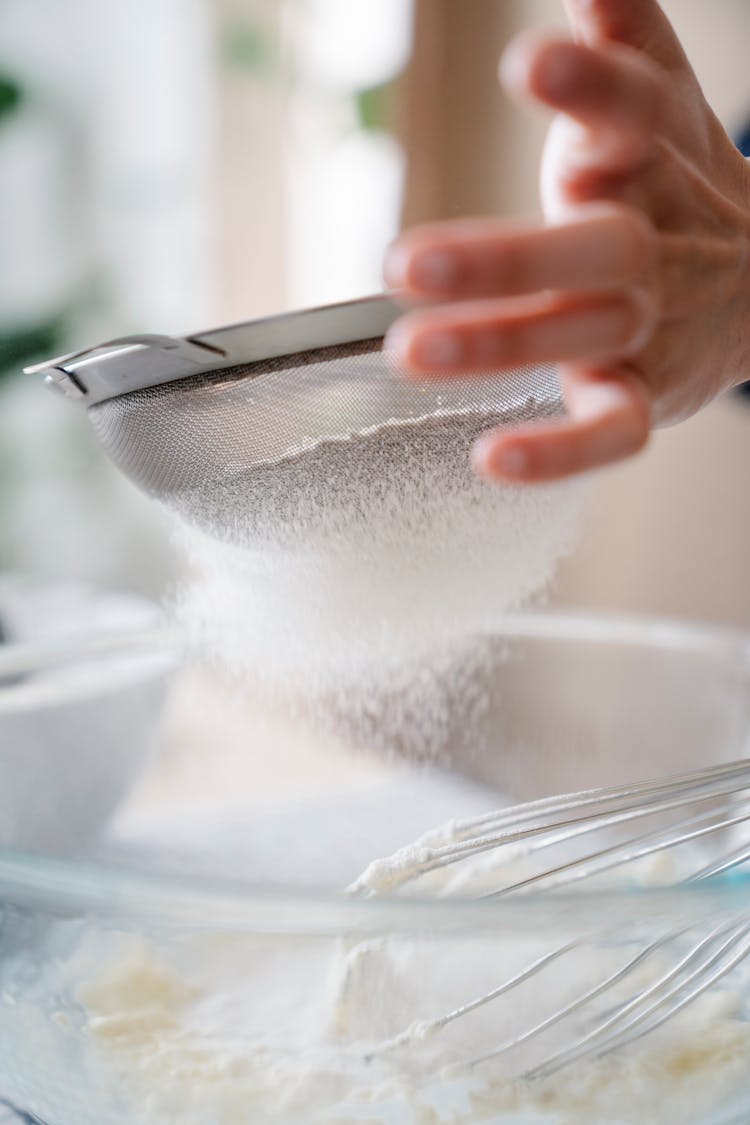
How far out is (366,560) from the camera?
0.38m

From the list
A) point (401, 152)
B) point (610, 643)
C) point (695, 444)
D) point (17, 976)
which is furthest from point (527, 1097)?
point (401, 152)

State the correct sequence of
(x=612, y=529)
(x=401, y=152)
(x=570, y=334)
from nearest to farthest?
(x=570, y=334) → (x=612, y=529) → (x=401, y=152)

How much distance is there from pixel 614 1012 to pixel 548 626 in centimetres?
27

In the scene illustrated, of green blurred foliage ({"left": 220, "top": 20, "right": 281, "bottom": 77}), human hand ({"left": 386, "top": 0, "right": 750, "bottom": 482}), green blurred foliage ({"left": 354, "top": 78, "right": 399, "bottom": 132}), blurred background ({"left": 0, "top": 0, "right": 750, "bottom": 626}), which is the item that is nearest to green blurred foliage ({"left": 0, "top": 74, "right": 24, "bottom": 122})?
blurred background ({"left": 0, "top": 0, "right": 750, "bottom": 626})

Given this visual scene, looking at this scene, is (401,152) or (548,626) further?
(401,152)

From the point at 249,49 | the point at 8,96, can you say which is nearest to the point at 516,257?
the point at 8,96

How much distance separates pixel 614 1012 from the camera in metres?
0.30

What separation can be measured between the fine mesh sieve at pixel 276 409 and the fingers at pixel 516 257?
0.37 ft

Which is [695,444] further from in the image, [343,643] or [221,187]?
[221,187]

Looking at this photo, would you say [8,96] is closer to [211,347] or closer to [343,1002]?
[211,347]

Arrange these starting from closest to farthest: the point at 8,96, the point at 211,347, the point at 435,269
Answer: the point at 435,269, the point at 211,347, the point at 8,96

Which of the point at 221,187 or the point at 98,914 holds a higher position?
the point at 221,187

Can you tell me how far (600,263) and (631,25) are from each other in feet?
0.34

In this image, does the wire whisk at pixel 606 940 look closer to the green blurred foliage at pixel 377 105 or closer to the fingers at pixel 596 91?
the fingers at pixel 596 91
